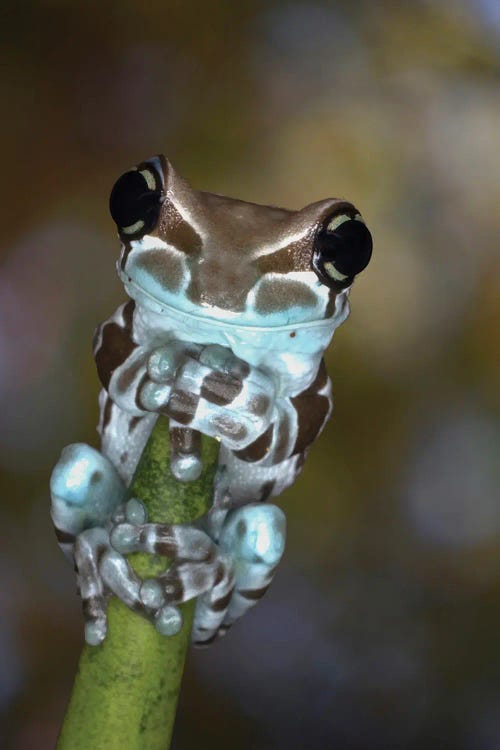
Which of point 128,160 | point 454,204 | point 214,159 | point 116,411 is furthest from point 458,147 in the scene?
point 116,411

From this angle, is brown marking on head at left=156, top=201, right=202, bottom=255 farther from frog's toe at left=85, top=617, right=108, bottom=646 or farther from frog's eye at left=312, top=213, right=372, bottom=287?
frog's toe at left=85, top=617, right=108, bottom=646

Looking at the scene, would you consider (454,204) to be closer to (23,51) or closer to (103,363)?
(23,51)

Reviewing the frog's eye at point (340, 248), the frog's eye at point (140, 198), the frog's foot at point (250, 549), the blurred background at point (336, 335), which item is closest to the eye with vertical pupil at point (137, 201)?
the frog's eye at point (140, 198)

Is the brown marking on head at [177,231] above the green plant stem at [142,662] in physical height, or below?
above

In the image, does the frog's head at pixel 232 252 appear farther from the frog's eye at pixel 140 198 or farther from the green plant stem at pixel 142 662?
the green plant stem at pixel 142 662

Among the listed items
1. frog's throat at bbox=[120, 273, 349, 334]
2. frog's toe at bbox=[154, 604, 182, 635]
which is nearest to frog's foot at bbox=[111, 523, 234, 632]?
frog's toe at bbox=[154, 604, 182, 635]

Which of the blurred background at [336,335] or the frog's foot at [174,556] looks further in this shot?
the blurred background at [336,335]
